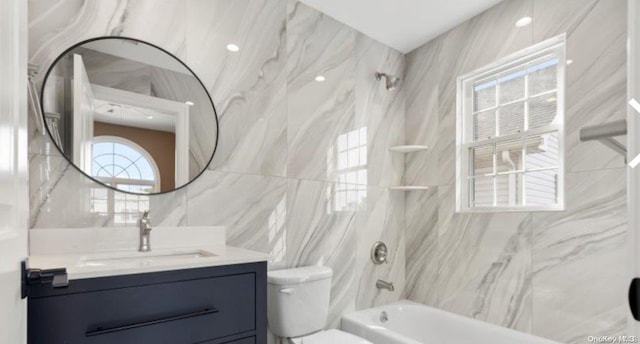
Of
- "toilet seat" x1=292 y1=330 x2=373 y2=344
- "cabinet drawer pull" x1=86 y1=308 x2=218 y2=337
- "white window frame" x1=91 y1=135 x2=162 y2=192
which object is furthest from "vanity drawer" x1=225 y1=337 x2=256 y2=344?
"white window frame" x1=91 y1=135 x2=162 y2=192

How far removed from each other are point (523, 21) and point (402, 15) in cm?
80

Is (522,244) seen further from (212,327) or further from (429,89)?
(212,327)

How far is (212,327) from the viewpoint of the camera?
1.29 m

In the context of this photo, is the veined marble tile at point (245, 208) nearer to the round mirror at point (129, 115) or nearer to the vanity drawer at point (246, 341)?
the round mirror at point (129, 115)

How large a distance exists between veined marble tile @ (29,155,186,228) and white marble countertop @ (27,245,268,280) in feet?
0.50

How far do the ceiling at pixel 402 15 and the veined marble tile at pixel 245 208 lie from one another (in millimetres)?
1329

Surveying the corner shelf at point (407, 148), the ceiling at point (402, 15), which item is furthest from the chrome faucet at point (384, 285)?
the ceiling at point (402, 15)

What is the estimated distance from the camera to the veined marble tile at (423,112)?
2748 mm

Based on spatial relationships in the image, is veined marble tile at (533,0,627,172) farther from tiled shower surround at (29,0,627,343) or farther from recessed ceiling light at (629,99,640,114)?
recessed ceiling light at (629,99,640,114)

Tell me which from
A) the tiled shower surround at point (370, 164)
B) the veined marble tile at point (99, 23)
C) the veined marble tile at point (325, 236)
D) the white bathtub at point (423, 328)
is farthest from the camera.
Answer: the veined marble tile at point (325, 236)

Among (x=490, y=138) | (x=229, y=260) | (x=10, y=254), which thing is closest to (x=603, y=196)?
(x=490, y=138)

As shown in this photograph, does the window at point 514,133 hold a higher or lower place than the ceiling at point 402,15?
lower

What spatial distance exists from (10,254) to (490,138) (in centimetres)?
266

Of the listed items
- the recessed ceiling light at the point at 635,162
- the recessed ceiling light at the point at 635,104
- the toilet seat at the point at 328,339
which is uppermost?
the recessed ceiling light at the point at 635,104
